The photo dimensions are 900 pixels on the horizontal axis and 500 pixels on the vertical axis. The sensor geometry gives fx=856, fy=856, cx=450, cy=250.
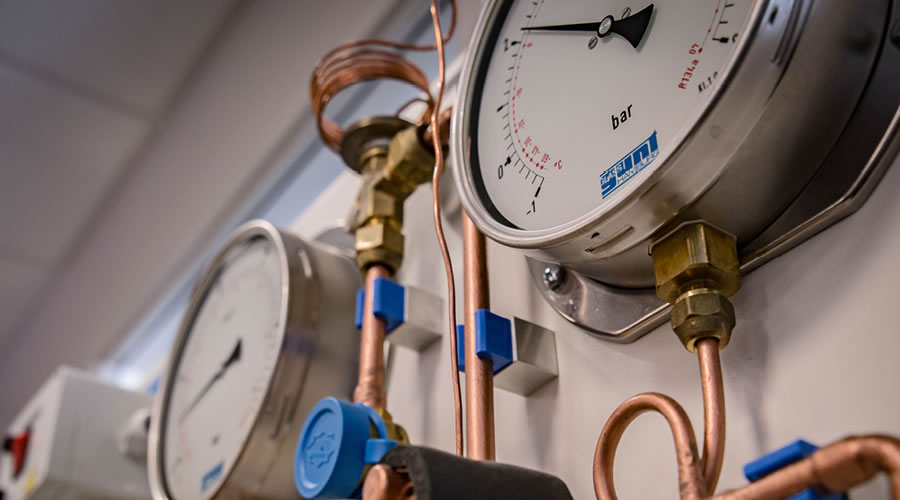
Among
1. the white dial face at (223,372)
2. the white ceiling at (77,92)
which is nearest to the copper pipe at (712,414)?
the white dial face at (223,372)

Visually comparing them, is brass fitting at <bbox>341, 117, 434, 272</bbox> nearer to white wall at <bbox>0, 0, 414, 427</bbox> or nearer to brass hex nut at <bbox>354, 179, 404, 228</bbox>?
brass hex nut at <bbox>354, 179, 404, 228</bbox>

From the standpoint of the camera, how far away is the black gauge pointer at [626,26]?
524 mm

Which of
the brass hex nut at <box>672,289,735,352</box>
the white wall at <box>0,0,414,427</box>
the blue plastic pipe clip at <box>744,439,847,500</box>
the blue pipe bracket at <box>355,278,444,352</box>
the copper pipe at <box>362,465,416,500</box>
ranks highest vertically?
the white wall at <box>0,0,414,427</box>

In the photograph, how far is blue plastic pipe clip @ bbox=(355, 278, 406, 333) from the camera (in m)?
0.71

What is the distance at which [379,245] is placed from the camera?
76 cm

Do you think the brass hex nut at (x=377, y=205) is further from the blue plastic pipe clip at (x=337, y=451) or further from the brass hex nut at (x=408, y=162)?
the blue plastic pipe clip at (x=337, y=451)

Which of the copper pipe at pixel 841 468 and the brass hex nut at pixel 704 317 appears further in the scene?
the brass hex nut at pixel 704 317

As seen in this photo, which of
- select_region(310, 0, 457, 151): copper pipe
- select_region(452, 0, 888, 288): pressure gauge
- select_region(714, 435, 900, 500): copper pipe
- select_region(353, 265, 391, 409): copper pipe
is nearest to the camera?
select_region(714, 435, 900, 500): copper pipe

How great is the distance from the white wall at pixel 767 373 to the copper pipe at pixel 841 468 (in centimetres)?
7

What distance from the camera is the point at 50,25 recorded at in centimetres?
126

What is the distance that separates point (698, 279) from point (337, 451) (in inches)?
9.6

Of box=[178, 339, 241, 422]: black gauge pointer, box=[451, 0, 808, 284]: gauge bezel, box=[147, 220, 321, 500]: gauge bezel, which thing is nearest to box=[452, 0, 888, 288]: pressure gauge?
box=[451, 0, 808, 284]: gauge bezel

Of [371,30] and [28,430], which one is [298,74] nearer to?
[371,30]

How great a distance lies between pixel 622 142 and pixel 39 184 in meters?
1.35
